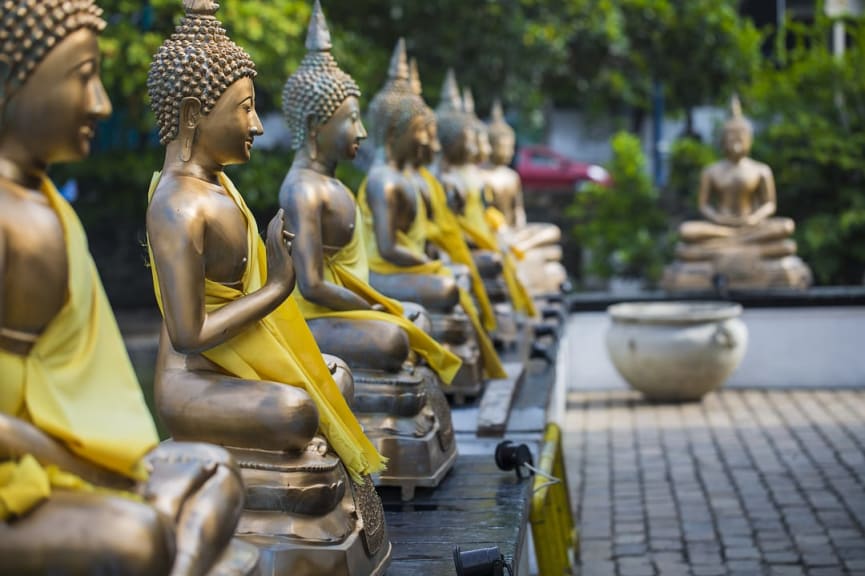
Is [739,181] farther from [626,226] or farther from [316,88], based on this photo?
[316,88]

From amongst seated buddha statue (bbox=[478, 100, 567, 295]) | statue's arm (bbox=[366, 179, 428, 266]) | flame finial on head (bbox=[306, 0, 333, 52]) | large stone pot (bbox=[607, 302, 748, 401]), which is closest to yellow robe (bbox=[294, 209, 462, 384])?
flame finial on head (bbox=[306, 0, 333, 52])

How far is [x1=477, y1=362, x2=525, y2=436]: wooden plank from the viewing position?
A: 534 cm

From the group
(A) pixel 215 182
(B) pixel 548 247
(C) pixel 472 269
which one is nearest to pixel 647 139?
(B) pixel 548 247

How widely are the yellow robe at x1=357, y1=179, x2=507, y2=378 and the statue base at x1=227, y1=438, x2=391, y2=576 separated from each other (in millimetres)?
2420

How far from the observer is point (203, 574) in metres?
2.29

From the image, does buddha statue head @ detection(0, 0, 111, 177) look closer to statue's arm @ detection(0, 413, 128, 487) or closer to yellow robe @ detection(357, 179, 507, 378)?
statue's arm @ detection(0, 413, 128, 487)

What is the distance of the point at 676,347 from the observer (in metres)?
8.84

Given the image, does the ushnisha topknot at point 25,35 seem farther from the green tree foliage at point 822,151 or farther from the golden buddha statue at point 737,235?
the green tree foliage at point 822,151

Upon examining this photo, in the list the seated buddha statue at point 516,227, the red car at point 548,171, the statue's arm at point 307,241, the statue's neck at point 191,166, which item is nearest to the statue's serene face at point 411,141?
the statue's arm at point 307,241

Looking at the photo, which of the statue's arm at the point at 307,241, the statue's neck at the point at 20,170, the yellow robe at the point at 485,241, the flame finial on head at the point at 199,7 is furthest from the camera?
the yellow robe at the point at 485,241

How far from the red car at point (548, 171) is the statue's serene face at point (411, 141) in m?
17.2

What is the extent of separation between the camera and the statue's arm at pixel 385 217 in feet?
18.6

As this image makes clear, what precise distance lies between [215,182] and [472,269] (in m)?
3.70

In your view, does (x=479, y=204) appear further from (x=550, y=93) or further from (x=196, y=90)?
(x=550, y=93)
